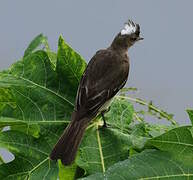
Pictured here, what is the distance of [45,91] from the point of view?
2.75 m

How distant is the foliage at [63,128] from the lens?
82.9 inches

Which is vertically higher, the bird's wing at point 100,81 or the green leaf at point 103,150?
the bird's wing at point 100,81

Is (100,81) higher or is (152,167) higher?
(100,81)

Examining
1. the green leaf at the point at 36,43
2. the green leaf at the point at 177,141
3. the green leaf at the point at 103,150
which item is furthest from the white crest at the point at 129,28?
the green leaf at the point at 177,141

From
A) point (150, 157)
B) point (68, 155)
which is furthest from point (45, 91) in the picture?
point (150, 157)

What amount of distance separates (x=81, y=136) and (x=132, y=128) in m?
0.27

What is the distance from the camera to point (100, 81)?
11.5 ft

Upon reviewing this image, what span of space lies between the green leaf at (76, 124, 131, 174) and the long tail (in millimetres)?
38

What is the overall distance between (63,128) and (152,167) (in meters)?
0.77

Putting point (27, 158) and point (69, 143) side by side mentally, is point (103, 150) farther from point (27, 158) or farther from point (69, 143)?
point (27, 158)

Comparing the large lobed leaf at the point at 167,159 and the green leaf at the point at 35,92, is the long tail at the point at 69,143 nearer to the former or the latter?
the green leaf at the point at 35,92

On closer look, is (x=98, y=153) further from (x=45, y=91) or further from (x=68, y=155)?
(x=45, y=91)

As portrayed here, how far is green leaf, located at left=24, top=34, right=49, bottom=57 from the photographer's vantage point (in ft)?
Result: 10.2

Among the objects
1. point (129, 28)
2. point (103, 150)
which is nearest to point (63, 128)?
point (103, 150)
